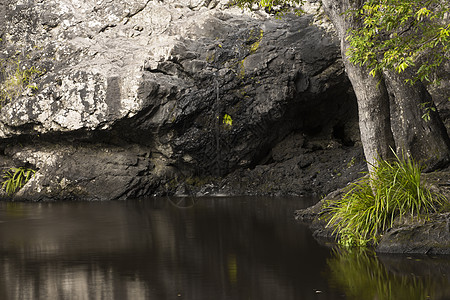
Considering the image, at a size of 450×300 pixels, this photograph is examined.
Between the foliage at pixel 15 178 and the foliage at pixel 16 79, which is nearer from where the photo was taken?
the foliage at pixel 15 178

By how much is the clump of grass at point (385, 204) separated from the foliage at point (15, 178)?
10903 millimetres

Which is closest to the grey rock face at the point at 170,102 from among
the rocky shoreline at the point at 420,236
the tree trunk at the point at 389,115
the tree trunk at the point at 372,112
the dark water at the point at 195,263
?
the dark water at the point at 195,263

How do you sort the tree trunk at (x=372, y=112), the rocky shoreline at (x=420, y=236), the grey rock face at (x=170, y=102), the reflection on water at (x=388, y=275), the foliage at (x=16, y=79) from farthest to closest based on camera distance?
the foliage at (x=16, y=79), the grey rock face at (x=170, y=102), the tree trunk at (x=372, y=112), the rocky shoreline at (x=420, y=236), the reflection on water at (x=388, y=275)

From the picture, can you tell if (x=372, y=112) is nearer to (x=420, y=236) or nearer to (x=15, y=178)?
(x=420, y=236)

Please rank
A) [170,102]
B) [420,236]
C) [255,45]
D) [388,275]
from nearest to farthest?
[388,275] → [420,236] → [170,102] → [255,45]

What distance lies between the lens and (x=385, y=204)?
26.2ft

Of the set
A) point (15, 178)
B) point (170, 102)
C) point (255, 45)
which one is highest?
point (255, 45)

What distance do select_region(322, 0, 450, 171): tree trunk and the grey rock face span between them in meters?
5.87

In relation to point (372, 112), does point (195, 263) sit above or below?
below

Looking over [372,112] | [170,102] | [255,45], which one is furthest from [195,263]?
[255,45]

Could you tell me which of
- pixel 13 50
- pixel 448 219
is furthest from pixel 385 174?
pixel 13 50

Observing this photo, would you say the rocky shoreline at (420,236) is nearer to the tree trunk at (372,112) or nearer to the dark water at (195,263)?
the dark water at (195,263)

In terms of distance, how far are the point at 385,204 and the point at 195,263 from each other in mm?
2714

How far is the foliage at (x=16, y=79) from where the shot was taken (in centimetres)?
1681
